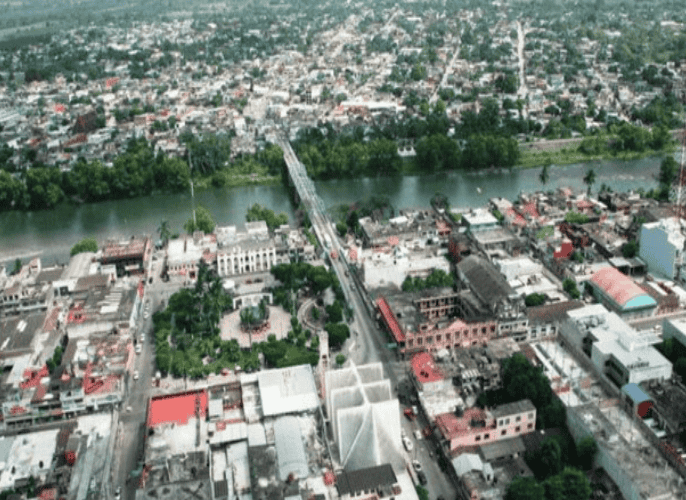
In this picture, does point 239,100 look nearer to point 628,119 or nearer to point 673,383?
point 628,119

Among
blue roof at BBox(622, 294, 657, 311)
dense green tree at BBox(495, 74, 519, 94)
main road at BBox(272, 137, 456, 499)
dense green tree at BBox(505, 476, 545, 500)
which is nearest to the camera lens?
dense green tree at BBox(505, 476, 545, 500)

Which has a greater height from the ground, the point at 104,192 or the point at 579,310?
the point at 579,310

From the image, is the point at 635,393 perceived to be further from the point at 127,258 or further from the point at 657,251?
the point at 127,258

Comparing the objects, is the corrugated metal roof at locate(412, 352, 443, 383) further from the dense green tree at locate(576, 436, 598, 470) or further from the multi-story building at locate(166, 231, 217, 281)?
the multi-story building at locate(166, 231, 217, 281)

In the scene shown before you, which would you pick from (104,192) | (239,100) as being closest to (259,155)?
(104,192)

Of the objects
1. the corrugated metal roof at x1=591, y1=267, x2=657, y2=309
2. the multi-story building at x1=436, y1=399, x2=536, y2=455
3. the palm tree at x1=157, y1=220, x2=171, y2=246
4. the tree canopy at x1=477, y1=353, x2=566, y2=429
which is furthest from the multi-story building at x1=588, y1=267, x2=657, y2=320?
the palm tree at x1=157, y1=220, x2=171, y2=246

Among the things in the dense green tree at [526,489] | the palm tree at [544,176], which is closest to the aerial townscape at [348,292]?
the dense green tree at [526,489]

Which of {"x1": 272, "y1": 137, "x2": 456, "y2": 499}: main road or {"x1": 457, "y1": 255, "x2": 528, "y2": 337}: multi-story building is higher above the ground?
{"x1": 457, "y1": 255, "x2": 528, "y2": 337}: multi-story building
